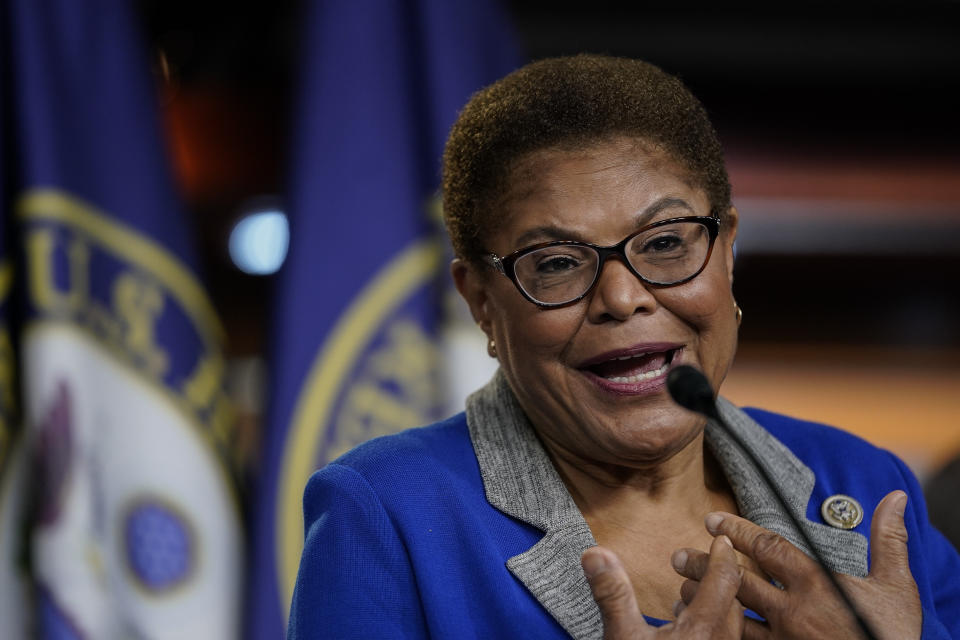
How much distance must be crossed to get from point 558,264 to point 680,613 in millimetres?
433

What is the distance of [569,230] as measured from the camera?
126cm

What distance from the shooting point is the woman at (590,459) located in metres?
1.15

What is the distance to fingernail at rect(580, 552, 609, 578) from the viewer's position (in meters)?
1.04

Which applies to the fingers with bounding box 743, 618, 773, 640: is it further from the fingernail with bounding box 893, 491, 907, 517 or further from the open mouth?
the open mouth

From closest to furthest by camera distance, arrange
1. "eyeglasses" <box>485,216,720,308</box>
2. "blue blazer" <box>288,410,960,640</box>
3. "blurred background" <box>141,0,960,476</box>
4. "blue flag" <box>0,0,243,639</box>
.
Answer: "blue blazer" <box>288,410,960,640</box>
"eyeglasses" <box>485,216,720,308</box>
"blue flag" <box>0,0,243,639</box>
"blurred background" <box>141,0,960,476</box>

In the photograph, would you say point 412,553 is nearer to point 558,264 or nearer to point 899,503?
point 558,264

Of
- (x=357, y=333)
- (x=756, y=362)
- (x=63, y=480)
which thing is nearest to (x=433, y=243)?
(x=357, y=333)

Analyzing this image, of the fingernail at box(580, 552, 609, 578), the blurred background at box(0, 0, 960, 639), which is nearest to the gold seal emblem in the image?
the fingernail at box(580, 552, 609, 578)

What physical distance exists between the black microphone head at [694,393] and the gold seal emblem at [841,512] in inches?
17.1

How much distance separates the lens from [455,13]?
8.77ft

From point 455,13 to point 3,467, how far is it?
1531 mm

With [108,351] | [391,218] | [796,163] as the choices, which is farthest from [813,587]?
[796,163]

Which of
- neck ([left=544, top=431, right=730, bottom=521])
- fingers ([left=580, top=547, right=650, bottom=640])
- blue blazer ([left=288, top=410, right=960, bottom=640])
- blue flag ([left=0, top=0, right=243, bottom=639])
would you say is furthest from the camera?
blue flag ([left=0, top=0, right=243, bottom=639])

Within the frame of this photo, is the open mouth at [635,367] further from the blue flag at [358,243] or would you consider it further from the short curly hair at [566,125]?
the blue flag at [358,243]
